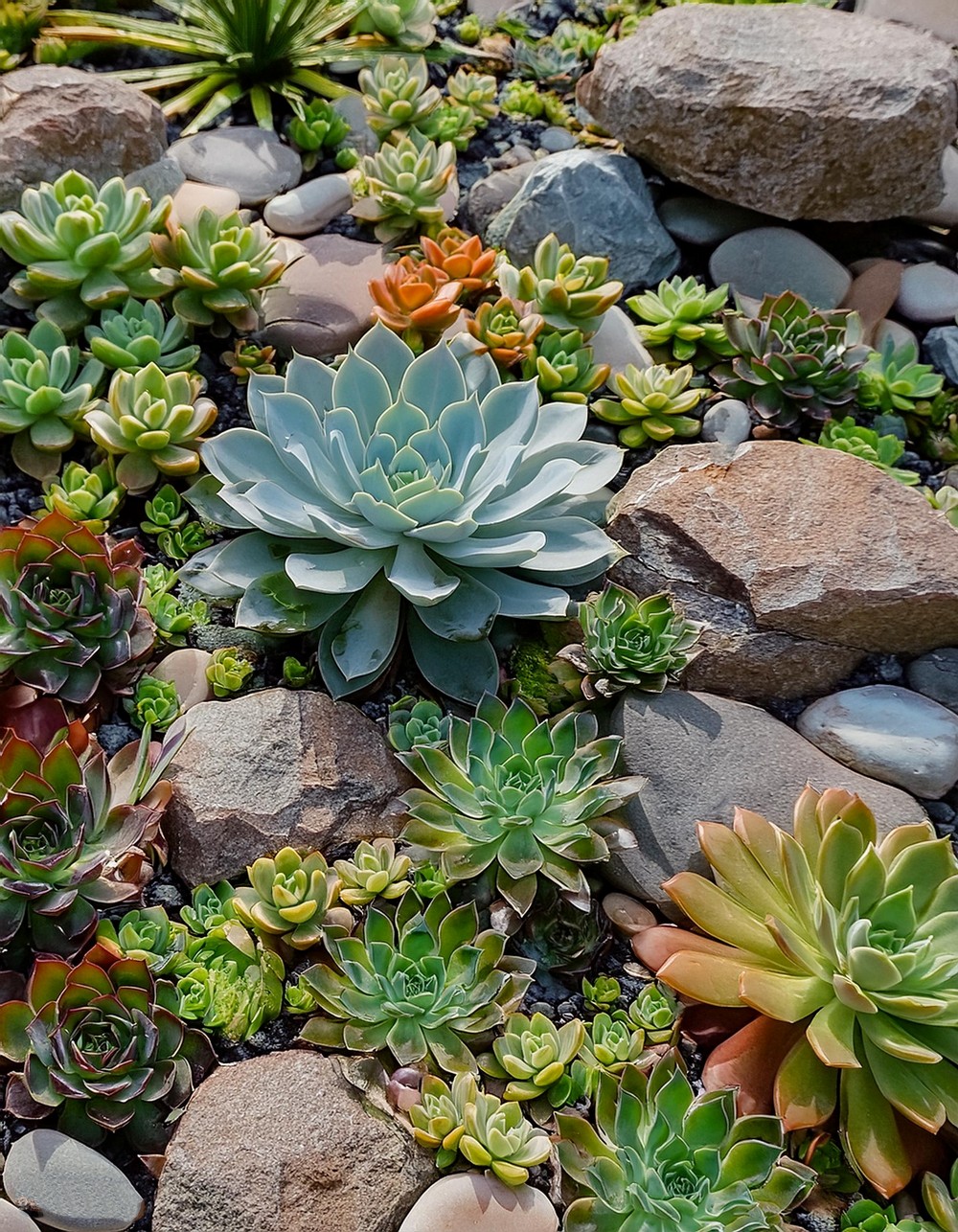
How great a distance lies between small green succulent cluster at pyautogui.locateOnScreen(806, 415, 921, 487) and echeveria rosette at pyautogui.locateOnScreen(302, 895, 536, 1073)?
1.58m

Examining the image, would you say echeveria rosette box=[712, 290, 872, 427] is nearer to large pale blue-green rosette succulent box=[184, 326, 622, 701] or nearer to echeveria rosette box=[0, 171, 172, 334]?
large pale blue-green rosette succulent box=[184, 326, 622, 701]

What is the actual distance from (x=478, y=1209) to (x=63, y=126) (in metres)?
2.83

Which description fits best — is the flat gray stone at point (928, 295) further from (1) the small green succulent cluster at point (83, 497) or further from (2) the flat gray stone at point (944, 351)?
(1) the small green succulent cluster at point (83, 497)

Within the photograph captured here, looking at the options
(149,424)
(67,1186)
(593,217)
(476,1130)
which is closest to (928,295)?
(593,217)

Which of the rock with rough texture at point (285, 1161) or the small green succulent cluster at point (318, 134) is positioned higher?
the small green succulent cluster at point (318, 134)

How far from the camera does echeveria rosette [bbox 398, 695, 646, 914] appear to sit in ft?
6.93

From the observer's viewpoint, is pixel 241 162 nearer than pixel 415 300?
No

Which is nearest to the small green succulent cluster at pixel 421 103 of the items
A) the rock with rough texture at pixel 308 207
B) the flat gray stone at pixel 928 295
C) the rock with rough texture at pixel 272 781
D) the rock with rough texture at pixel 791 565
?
the rock with rough texture at pixel 308 207

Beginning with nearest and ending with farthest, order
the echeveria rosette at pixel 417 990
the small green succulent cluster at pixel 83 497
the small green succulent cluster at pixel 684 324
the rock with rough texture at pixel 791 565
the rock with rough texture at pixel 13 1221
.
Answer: the rock with rough texture at pixel 13 1221 → the echeveria rosette at pixel 417 990 → the rock with rough texture at pixel 791 565 → the small green succulent cluster at pixel 83 497 → the small green succulent cluster at pixel 684 324

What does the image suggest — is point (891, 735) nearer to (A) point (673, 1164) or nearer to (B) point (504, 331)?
(A) point (673, 1164)

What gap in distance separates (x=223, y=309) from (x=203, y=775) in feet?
4.19

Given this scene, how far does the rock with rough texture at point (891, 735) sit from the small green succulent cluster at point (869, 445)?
0.64 metres

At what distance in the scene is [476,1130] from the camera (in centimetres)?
184

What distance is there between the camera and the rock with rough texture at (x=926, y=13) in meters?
3.80
